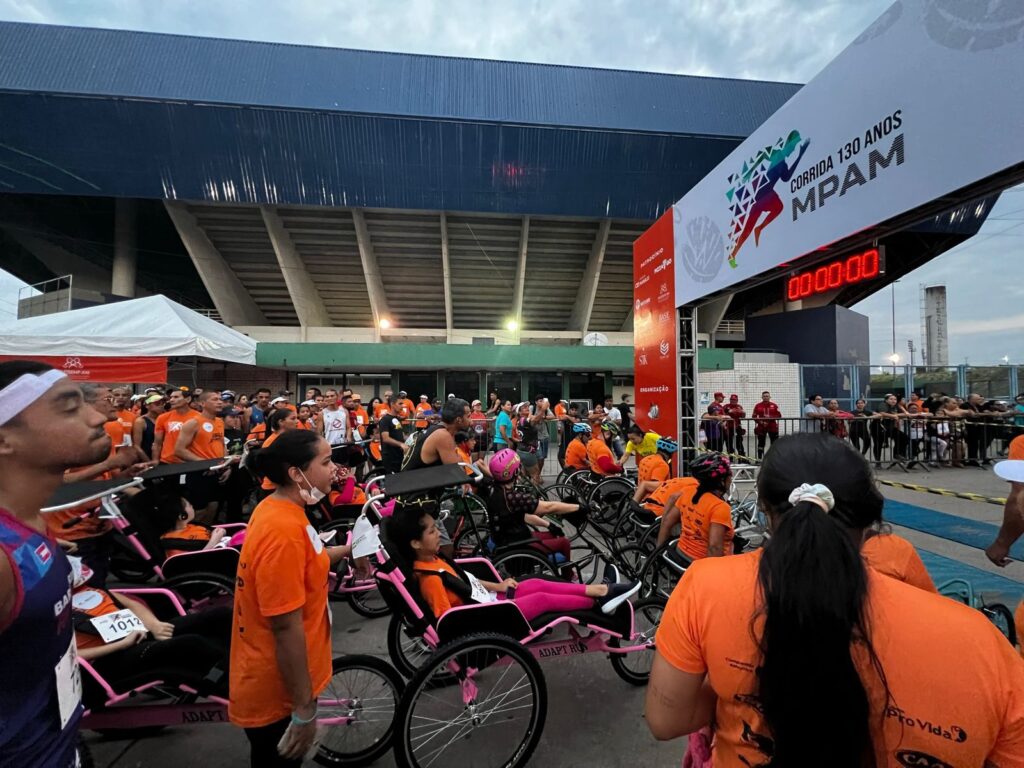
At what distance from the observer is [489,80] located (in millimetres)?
16641

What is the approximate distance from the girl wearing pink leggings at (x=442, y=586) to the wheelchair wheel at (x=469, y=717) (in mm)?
285

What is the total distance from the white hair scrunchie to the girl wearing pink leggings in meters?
1.80

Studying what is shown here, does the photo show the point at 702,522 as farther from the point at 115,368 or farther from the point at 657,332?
the point at 115,368

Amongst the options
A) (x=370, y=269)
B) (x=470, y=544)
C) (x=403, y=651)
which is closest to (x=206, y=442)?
(x=470, y=544)

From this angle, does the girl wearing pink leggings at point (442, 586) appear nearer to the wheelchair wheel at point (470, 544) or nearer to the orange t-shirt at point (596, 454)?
the wheelchair wheel at point (470, 544)

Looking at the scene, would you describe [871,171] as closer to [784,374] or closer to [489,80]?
[784,374]

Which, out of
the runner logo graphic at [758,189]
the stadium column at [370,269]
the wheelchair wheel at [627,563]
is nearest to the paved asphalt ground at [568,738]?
the wheelchair wheel at [627,563]

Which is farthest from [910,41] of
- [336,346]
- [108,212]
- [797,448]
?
[108,212]

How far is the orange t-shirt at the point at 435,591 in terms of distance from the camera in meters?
2.43

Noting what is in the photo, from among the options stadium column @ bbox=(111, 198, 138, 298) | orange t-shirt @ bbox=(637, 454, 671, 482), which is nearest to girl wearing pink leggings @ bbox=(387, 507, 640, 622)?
orange t-shirt @ bbox=(637, 454, 671, 482)

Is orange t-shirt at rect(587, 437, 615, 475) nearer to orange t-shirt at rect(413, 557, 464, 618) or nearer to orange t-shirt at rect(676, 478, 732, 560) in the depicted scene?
orange t-shirt at rect(676, 478, 732, 560)

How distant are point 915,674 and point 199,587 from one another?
158 inches

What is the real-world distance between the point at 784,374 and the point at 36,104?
26638 mm

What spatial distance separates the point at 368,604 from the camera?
3.91m
